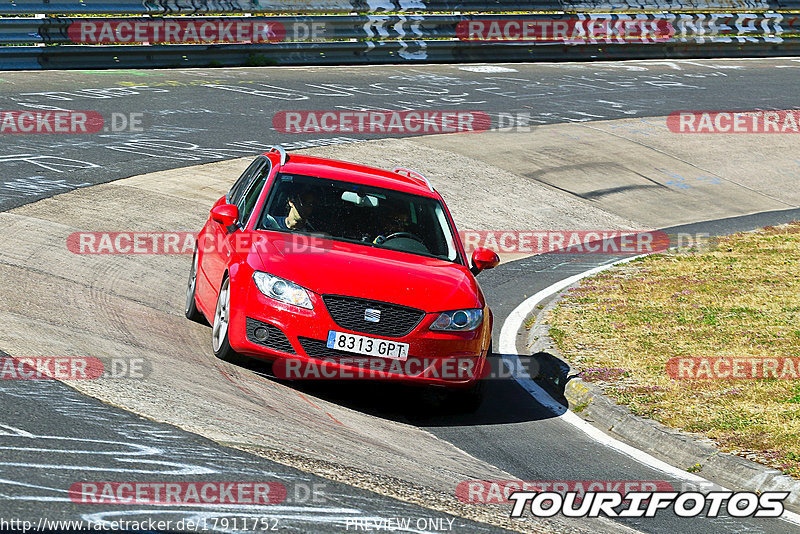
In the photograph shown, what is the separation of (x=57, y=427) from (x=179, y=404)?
38.4 inches

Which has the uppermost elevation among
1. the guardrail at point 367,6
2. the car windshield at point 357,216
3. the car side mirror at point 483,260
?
the guardrail at point 367,6

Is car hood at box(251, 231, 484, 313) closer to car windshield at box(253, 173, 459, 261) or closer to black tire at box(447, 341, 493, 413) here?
car windshield at box(253, 173, 459, 261)

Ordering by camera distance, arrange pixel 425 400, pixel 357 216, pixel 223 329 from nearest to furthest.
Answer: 1. pixel 223 329
2. pixel 425 400
3. pixel 357 216

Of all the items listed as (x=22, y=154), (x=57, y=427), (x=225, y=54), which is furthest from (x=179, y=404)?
(x=225, y=54)

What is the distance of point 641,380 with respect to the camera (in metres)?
9.41

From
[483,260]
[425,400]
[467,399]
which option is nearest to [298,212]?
[483,260]

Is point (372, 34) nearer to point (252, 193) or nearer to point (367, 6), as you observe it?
point (367, 6)

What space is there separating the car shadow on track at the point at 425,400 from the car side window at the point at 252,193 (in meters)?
1.46

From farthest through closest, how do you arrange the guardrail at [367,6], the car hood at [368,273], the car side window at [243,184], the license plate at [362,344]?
1. the guardrail at [367,6]
2. the car side window at [243,184]
3. the car hood at [368,273]
4. the license plate at [362,344]

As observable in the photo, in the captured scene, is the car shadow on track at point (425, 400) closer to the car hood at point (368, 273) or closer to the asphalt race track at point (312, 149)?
the asphalt race track at point (312, 149)

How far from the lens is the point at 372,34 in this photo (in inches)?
1032

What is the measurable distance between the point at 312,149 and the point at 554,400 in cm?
958

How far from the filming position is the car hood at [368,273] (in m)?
8.04

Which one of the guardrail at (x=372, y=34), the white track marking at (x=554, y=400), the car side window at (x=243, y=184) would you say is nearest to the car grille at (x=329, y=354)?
the white track marking at (x=554, y=400)
